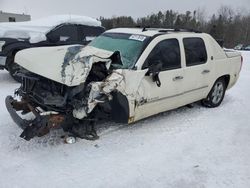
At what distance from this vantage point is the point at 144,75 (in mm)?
4879

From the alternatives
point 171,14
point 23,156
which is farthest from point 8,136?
point 171,14

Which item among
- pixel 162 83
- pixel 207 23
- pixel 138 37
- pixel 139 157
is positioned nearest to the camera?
pixel 139 157

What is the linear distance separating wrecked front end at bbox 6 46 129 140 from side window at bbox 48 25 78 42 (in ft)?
15.5

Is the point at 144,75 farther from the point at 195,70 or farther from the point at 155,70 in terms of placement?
the point at 195,70

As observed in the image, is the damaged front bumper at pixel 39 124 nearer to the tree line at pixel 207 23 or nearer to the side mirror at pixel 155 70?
the side mirror at pixel 155 70

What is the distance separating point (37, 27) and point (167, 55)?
542 cm

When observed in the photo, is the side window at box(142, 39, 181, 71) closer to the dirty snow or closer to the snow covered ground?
the snow covered ground

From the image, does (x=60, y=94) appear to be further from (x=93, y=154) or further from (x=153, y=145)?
(x=153, y=145)

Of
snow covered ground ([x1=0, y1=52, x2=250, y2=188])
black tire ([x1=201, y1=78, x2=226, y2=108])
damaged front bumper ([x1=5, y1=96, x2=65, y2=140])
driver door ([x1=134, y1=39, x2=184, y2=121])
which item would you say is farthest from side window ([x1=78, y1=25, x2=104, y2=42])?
damaged front bumper ([x1=5, y1=96, x2=65, y2=140])

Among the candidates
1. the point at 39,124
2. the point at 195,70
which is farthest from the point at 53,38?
the point at 39,124

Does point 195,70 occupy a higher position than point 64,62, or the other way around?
point 64,62

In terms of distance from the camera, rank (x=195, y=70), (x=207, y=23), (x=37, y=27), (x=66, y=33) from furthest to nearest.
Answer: (x=207, y=23)
(x=66, y=33)
(x=37, y=27)
(x=195, y=70)

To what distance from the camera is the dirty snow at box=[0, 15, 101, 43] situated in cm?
898

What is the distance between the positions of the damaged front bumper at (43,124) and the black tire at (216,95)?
9.81 feet
